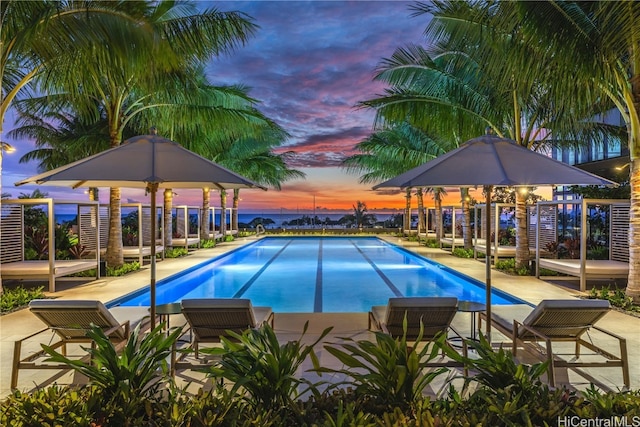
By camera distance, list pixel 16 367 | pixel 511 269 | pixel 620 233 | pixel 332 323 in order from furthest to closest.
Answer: pixel 511 269, pixel 620 233, pixel 332 323, pixel 16 367

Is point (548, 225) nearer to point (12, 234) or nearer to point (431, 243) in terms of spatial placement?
point (431, 243)

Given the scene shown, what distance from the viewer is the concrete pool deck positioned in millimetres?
4035

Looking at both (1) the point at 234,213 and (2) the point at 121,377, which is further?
(1) the point at 234,213

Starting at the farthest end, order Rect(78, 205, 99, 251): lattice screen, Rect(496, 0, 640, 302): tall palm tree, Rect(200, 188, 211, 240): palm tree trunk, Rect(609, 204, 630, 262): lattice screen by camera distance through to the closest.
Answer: Rect(200, 188, 211, 240): palm tree trunk
Rect(78, 205, 99, 251): lattice screen
Rect(609, 204, 630, 262): lattice screen
Rect(496, 0, 640, 302): tall palm tree

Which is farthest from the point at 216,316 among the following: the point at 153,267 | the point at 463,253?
the point at 463,253

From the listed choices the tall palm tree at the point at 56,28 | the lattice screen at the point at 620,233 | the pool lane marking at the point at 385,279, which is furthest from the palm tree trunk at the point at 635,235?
the tall palm tree at the point at 56,28

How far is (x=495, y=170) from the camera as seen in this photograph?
4094 millimetres

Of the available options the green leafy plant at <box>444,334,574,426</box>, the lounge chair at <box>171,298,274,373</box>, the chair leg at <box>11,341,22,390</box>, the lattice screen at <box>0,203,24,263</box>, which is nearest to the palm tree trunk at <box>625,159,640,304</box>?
the green leafy plant at <box>444,334,574,426</box>

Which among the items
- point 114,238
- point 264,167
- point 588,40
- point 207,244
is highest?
point 588,40

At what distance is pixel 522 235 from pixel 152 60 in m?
9.64

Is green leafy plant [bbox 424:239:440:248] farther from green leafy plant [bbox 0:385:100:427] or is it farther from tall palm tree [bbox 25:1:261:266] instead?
green leafy plant [bbox 0:385:100:427]

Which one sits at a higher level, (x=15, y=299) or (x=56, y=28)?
(x=56, y=28)

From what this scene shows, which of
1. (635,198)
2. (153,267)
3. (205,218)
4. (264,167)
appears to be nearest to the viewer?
(153,267)

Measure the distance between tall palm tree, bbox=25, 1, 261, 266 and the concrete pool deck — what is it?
8.07ft
